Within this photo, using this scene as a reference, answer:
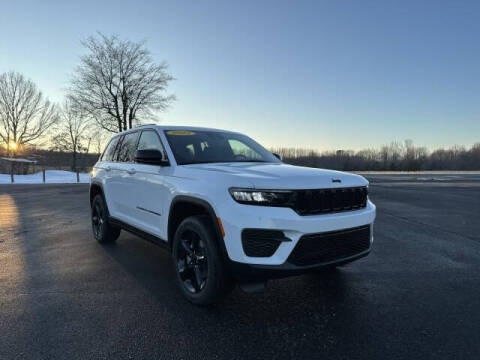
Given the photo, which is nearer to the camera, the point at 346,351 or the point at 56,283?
the point at 346,351

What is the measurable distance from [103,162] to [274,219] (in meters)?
3.96

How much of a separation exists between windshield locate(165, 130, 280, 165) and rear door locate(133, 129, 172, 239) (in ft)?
0.62

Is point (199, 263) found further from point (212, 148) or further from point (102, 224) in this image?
point (102, 224)

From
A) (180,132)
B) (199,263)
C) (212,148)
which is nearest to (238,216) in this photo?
(199,263)

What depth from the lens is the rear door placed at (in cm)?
340

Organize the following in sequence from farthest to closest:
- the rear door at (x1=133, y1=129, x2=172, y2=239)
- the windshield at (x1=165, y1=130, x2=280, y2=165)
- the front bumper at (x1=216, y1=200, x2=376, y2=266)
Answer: the windshield at (x1=165, y1=130, x2=280, y2=165)
the rear door at (x1=133, y1=129, x2=172, y2=239)
the front bumper at (x1=216, y1=200, x2=376, y2=266)

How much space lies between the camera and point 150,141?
4023 millimetres

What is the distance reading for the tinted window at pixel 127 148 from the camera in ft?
14.5

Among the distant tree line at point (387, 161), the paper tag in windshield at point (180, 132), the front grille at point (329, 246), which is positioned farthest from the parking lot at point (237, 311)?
the distant tree line at point (387, 161)

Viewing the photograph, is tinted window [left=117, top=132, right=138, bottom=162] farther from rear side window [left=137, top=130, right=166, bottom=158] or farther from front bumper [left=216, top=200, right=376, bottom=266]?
front bumper [left=216, top=200, right=376, bottom=266]

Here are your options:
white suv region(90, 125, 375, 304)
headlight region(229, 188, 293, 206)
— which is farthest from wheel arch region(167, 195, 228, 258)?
headlight region(229, 188, 293, 206)

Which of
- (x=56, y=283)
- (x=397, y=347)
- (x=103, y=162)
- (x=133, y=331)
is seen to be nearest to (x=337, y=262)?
(x=397, y=347)

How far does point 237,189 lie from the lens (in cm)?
254

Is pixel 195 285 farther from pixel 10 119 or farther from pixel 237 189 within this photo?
pixel 10 119
